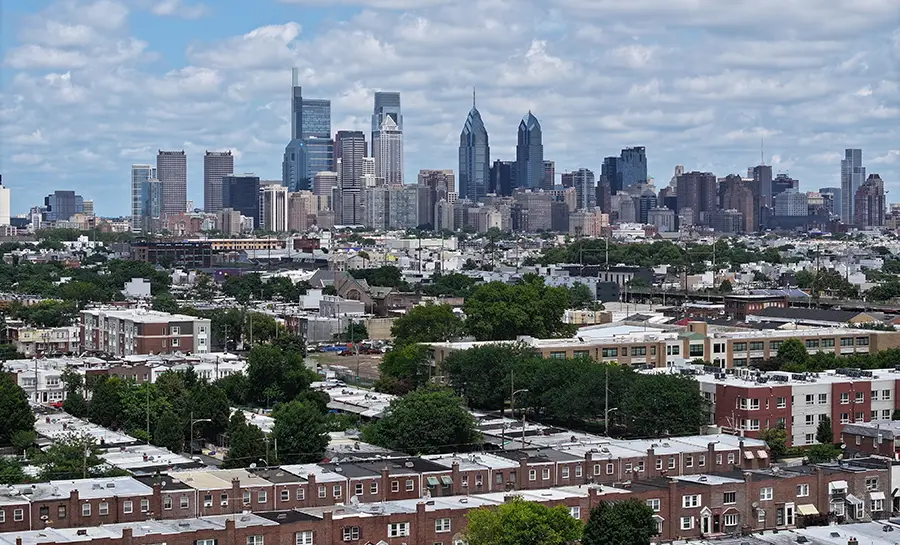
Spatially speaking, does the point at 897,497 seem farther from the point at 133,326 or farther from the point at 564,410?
the point at 133,326

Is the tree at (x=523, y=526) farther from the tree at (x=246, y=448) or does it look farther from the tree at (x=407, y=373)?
the tree at (x=407, y=373)

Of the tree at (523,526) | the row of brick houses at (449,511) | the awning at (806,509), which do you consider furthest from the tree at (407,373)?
the tree at (523,526)

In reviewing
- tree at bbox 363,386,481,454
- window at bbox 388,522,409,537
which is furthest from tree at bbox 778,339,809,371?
window at bbox 388,522,409,537

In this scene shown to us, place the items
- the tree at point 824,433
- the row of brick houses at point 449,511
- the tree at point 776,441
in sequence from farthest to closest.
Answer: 1. the tree at point 824,433
2. the tree at point 776,441
3. the row of brick houses at point 449,511

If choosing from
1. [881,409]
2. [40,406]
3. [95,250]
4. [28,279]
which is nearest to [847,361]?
[881,409]

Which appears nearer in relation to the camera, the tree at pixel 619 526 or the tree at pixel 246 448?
the tree at pixel 619 526

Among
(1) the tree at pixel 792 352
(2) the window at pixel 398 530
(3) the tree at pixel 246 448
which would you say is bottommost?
(2) the window at pixel 398 530
